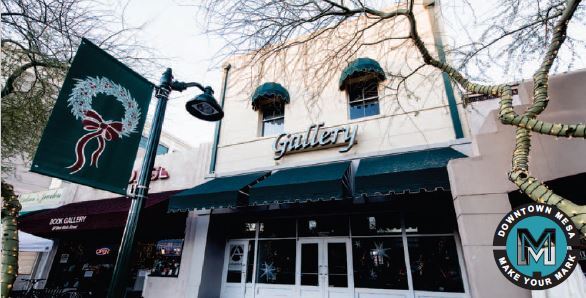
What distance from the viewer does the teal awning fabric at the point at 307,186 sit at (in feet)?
21.3

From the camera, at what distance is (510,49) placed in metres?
5.32

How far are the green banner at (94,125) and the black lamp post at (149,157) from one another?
387 mm

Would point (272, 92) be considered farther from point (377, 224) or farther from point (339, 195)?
point (377, 224)

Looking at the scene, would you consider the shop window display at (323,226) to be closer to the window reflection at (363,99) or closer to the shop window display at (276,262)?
the shop window display at (276,262)

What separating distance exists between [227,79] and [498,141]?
377 inches

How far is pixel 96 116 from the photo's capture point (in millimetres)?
3643

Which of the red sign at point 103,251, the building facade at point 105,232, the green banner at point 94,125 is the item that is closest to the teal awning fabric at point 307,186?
the green banner at point 94,125

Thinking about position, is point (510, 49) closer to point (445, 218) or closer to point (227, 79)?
point (445, 218)

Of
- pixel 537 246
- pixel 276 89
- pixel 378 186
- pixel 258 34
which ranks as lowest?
pixel 537 246

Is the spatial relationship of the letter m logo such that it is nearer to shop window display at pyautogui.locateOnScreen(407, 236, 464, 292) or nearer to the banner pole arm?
the banner pole arm

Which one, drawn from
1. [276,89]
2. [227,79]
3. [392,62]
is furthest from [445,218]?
[227,79]

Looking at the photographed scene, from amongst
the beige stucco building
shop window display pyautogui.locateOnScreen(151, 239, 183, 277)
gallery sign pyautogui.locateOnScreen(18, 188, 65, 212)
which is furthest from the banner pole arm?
gallery sign pyautogui.locateOnScreen(18, 188, 65, 212)

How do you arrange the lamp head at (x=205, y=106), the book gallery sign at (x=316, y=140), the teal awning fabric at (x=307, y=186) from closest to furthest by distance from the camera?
Answer: the lamp head at (x=205, y=106) < the teal awning fabric at (x=307, y=186) < the book gallery sign at (x=316, y=140)

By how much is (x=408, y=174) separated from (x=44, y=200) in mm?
18009
